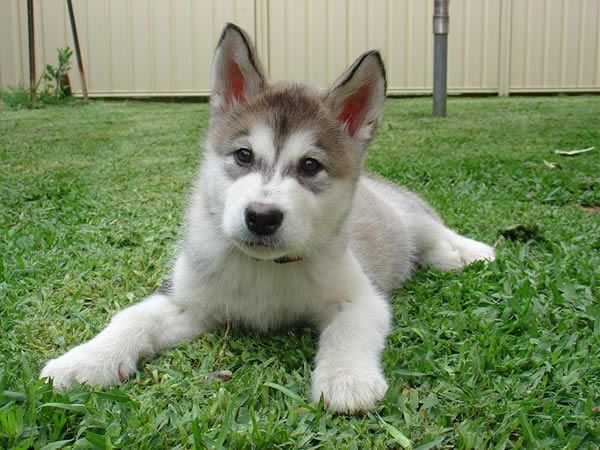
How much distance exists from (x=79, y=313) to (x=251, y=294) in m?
0.77

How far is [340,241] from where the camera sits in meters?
2.98

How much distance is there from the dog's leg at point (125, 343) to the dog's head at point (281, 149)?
0.44m

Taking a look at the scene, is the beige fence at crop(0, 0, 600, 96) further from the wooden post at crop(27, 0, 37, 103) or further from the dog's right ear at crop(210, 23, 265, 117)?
the dog's right ear at crop(210, 23, 265, 117)

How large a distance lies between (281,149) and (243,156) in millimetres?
172

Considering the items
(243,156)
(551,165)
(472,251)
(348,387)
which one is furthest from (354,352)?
(551,165)

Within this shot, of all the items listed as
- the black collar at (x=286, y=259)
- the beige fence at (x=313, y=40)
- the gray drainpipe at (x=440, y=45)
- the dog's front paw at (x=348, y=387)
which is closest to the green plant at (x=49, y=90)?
the beige fence at (x=313, y=40)

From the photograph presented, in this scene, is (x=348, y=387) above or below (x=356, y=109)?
below

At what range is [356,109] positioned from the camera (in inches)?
123

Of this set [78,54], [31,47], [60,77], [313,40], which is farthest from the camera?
[313,40]

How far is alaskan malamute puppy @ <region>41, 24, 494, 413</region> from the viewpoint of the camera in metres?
2.41

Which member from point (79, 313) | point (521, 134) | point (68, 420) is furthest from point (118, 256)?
point (521, 134)

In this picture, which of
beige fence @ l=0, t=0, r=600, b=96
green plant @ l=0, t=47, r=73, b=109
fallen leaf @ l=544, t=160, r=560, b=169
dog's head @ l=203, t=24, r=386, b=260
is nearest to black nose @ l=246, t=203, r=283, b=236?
dog's head @ l=203, t=24, r=386, b=260

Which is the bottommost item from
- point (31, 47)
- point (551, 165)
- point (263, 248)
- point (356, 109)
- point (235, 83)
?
point (551, 165)

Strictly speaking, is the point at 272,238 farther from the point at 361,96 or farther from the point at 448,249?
the point at 448,249
